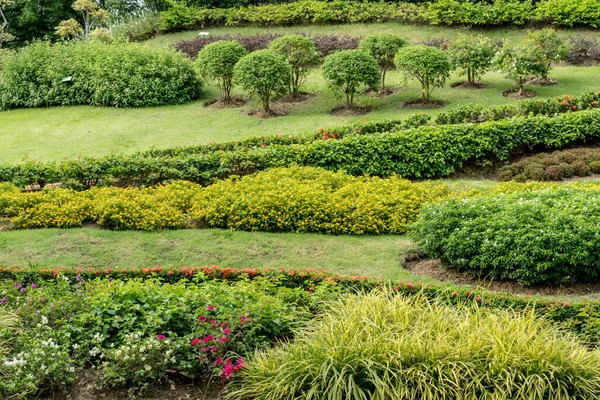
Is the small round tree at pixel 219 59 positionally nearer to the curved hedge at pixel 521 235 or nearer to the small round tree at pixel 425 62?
the small round tree at pixel 425 62

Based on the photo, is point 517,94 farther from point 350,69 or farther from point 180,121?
point 180,121

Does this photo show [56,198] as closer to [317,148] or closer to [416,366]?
[317,148]

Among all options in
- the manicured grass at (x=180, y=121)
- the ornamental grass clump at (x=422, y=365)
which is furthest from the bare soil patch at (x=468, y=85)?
the ornamental grass clump at (x=422, y=365)

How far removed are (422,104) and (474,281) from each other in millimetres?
8922

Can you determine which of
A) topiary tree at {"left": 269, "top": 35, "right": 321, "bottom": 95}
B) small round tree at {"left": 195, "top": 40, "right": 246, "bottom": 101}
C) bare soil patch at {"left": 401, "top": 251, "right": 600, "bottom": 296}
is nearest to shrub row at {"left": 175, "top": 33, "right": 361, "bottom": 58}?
topiary tree at {"left": 269, "top": 35, "right": 321, "bottom": 95}

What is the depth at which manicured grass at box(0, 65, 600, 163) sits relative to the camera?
15430 mm

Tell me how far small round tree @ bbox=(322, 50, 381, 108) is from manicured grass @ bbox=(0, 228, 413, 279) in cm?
686

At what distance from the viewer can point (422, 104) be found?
16109 mm

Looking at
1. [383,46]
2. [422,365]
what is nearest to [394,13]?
[383,46]

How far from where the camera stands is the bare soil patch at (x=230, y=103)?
58.4ft

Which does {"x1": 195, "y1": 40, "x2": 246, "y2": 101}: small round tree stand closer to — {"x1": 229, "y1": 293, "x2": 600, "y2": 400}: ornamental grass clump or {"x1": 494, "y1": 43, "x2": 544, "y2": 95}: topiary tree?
{"x1": 494, "y1": 43, "x2": 544, "y2": 95}: topiary tree

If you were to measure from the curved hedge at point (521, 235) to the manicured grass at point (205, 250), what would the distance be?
64 centimetres

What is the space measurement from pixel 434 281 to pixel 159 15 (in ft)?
71.4

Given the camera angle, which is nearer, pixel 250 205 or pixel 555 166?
pixel 250 205
